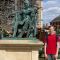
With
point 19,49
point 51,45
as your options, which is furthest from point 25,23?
point 51,45

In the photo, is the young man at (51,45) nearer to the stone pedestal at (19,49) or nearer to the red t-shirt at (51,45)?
the red t-shirt at (51,45)

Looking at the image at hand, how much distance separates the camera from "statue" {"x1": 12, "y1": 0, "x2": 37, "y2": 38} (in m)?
10.4

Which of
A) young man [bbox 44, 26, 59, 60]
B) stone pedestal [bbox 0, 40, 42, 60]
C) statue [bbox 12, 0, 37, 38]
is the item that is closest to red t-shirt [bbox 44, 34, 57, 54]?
young man [bbox 44, 26, 59, 60]

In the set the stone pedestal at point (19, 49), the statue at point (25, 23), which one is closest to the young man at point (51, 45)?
the stone pedestal at point (19, 49)

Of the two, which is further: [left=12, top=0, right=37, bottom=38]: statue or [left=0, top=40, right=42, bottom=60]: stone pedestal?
[left=12, top=0, right=37, bottom=38]: statue

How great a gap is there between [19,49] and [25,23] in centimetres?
96

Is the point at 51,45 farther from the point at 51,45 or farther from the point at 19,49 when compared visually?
the point at 19,49

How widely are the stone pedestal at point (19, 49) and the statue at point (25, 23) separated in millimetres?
573

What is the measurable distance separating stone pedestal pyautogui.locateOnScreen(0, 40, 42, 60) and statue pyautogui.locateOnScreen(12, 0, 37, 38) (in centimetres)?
57

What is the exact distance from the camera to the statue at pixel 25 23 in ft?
34.1

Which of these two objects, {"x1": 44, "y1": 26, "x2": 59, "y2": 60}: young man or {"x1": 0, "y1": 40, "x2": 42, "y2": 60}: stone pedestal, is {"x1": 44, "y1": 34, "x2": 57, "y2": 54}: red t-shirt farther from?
{"x1": 0, "y1": 40, "x2": 42, "y2": 60}: stone pedestal

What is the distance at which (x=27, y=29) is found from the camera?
10.4 metres

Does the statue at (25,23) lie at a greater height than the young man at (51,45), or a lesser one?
greater

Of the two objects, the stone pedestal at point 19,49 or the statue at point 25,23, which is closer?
the stone pedestal at point 19,49
